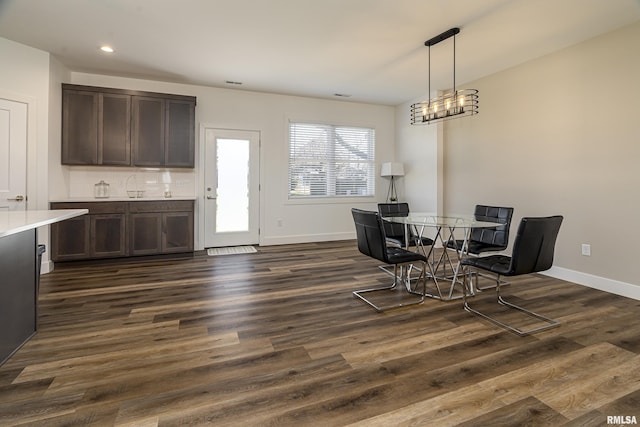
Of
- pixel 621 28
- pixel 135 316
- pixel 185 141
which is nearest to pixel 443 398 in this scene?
pixel 135 316

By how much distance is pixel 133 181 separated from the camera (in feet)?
16.7

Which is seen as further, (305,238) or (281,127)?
(305,238)

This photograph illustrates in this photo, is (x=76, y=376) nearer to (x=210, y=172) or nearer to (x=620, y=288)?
(x=210, y=172)

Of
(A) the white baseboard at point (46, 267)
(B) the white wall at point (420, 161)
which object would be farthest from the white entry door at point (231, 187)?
(B) the white wall at point (420, 161)

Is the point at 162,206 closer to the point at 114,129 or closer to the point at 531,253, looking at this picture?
→ the point at 114,129

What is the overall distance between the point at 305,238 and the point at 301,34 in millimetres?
3617

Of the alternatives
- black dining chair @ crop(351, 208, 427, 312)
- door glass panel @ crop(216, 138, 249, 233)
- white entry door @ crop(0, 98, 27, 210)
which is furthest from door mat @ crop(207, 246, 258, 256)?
black dining chair @ crop(351, 208, 427, 312)

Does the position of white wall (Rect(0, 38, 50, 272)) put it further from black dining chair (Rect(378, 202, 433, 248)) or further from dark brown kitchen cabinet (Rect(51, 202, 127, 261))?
black dining chair (Rect(378, 202, 433, 248))

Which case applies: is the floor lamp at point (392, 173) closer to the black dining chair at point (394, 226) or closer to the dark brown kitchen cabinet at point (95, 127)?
the black dining chair at point (394, 226)

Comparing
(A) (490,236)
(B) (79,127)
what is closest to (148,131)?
(B) (79,127)

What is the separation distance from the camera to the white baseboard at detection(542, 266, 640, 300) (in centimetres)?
324

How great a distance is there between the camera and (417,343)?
7.47 ft

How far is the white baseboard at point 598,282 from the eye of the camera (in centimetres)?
324

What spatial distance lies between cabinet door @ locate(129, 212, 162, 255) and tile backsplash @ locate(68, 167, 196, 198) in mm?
655
